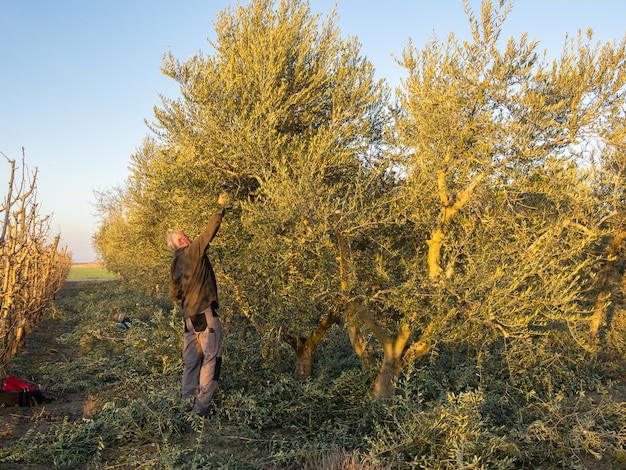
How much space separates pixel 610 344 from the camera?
1258 centimetres

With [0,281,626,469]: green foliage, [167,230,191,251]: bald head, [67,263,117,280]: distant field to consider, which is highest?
[167,230,191,251]: bald head

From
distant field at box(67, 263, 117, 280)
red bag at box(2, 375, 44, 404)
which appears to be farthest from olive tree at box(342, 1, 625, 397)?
distant field at box(67, 263, 117, 280)

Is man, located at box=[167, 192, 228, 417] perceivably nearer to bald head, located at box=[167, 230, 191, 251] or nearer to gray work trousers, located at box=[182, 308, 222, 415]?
gray work trousers, located at box=[182, 308, 222, 415]

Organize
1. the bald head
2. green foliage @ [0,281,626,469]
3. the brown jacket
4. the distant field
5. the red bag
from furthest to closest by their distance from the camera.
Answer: the distant field < the red bag < the bald head < the brown jacket < green foliage @ [0,281,626,469]

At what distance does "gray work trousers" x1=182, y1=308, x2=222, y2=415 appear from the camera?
617 cm

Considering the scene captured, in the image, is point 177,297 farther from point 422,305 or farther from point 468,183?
point 468,183

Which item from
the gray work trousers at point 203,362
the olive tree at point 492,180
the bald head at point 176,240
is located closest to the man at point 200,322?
the gray work trousers at point 203,362

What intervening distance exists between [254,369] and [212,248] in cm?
228

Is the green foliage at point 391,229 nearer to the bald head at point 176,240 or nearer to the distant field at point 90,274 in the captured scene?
the bald head at point 176,240

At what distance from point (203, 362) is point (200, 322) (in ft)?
1.86

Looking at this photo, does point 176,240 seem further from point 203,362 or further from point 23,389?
point 23,389

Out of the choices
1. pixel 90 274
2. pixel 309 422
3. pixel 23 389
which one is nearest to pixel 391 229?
pixel 309 422

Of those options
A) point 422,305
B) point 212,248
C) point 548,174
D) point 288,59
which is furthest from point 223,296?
point 548,174

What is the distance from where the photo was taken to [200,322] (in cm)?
620
